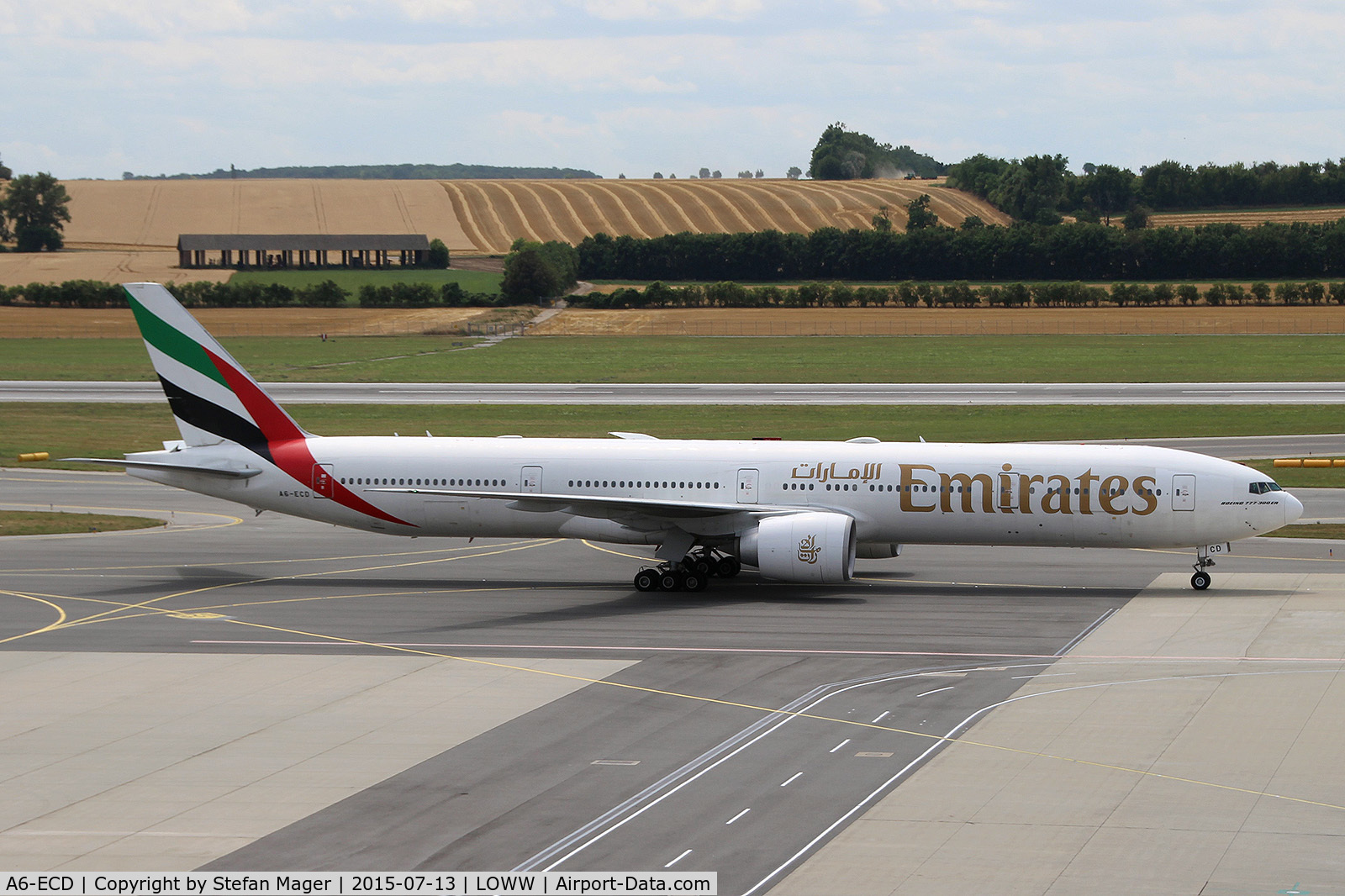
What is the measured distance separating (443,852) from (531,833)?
1.36m

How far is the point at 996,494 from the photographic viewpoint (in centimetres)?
3784

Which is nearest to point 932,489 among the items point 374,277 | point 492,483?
point 492,483

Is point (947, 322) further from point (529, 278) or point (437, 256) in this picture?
point (437, 256)

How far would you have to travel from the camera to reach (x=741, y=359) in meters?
111

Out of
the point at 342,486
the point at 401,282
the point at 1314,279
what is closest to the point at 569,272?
the point at 401,282

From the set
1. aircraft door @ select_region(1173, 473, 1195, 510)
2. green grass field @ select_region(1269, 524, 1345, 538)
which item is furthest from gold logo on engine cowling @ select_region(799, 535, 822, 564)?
green grass field @ select_region(1269, 524, 1345, 538)

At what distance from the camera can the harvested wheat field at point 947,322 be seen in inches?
5221

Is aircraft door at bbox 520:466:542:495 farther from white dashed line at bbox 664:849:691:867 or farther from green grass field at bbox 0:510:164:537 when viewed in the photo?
white dashed line at bbox 664:849:691:867

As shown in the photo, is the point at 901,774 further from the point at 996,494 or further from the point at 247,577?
the point at 247,577

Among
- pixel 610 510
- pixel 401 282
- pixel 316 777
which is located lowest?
pixel 316 777

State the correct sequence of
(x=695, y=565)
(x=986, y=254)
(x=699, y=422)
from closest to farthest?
1. (x=695, y=565)
2. (x=699, y=422)
3. (x=986, y=254)

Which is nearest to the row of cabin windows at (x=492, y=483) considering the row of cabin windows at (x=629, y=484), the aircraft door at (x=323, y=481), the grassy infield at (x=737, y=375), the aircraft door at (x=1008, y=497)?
the row of cabin windows at (x=629, y=484)

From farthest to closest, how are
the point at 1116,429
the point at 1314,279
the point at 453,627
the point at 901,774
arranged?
the point at 1314,279 → the point at 1116,429 → the point at 453,627 → the point at 901,774

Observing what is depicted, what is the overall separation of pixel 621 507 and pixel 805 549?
5.14 metres
